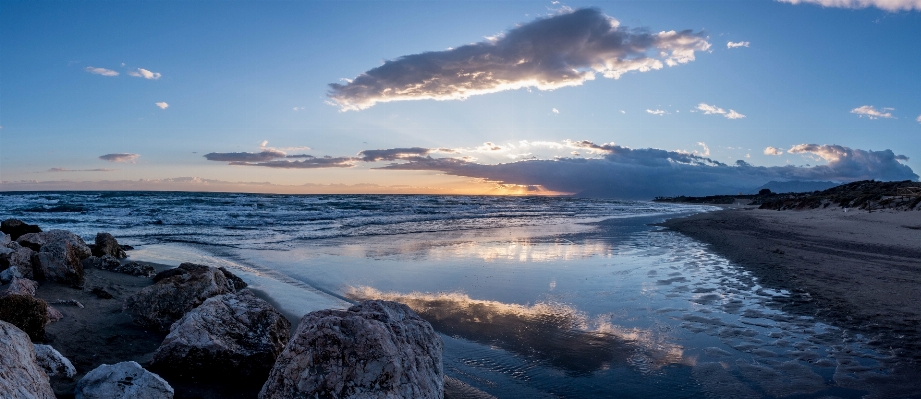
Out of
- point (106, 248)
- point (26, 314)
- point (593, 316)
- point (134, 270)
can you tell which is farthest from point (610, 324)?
point (106, 248)

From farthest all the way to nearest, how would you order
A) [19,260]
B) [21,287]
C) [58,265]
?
[58,265]
[19,260]
[21,287]

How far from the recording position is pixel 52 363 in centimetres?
327

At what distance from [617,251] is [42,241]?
38.3 feet

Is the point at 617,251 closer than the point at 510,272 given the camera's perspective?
No

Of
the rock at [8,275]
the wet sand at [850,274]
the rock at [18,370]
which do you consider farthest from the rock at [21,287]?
the wet sand at [850,274]

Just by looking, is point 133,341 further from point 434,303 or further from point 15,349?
point 434,303

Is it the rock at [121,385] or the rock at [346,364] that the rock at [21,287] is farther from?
the rock at [346,364]

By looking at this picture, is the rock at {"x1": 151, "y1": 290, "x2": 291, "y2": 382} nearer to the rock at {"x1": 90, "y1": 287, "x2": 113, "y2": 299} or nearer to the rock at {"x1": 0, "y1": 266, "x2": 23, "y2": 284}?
the rock at {"x1": 90, "y1": 287, "x2": 113, "y2": 299}

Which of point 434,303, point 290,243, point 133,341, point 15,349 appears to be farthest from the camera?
point 290,243

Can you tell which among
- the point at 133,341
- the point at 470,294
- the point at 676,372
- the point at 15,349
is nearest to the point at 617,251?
the point at 470,294

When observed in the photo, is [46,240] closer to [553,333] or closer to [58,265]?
[58,265]

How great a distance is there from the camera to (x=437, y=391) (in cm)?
322

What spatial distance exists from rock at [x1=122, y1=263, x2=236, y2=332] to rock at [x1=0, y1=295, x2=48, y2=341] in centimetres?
91

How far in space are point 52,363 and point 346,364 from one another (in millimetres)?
2184
